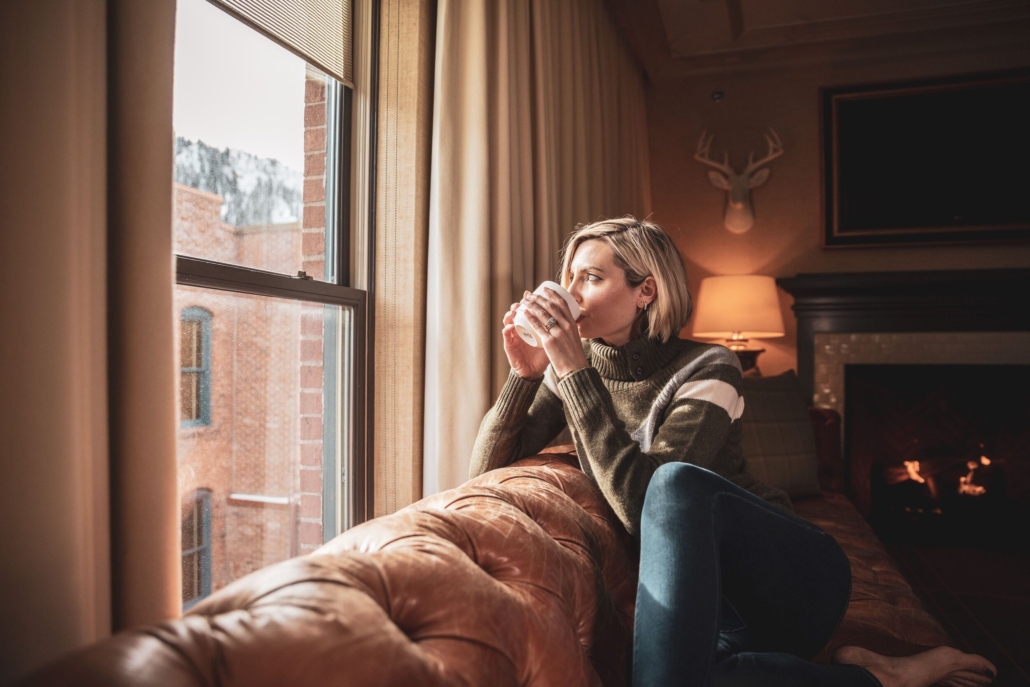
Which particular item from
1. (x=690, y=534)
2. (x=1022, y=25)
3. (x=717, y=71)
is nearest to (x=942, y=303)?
(x=1022, y=25)

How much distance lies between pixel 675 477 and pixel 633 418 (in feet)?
1.49

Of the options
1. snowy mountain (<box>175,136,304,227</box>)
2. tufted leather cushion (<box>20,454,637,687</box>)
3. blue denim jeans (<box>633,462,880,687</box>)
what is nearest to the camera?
tufted leather cushion (<box>20,454,637,687</box>)

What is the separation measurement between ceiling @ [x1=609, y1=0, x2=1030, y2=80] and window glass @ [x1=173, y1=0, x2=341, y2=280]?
1916mm

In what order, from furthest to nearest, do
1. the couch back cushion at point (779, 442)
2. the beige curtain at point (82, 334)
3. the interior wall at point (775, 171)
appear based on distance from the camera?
the interior wall at point (775, 171) → the couch back cushion at point (779, 442) → the beige curtain at point (82, 334)

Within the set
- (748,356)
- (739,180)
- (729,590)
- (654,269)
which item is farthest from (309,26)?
(739,180)

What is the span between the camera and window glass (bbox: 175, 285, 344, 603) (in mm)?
1162

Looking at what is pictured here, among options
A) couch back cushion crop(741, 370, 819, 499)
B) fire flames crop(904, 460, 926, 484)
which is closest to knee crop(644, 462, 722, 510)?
couch back cushion crop(741, 370, 819, 499)

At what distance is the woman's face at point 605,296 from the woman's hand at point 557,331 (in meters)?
0.15

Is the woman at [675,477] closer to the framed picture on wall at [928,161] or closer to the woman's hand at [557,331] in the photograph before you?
the woman's hand at [557,331]

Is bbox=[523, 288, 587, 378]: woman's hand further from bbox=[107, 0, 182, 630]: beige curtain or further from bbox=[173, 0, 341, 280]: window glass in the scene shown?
bbox=[107, 0, 182, 630]: beige curtain

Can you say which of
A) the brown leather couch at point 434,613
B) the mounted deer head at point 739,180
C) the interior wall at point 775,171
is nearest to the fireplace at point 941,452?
the interior wall at point 775,171

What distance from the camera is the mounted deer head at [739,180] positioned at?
11.2 ft

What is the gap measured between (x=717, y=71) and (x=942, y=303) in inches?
63.7

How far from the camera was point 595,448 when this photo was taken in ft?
3.95
